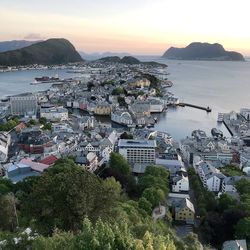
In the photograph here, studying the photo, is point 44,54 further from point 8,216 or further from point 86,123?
point 8,216

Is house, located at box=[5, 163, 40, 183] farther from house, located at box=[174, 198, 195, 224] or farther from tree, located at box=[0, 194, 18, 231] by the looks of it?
house, located at box=[174, 198, 195, 224]

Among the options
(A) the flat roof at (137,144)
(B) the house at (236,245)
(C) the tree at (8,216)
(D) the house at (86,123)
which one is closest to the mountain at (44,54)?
(D) the house at (86,123)

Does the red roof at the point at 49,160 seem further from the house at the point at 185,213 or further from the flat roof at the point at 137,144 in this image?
the house at the point at 185,213

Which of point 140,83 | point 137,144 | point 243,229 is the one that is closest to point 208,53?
point 140,83

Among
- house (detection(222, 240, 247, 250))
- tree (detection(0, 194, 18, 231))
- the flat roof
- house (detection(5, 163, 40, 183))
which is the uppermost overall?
tree (detection(0, 194, 18, 231))

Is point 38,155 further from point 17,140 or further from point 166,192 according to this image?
point 166,192

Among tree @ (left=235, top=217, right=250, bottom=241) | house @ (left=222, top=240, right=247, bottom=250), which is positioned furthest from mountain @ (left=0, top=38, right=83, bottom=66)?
house @ (left=222, top=240, right=247, bottom=250)
